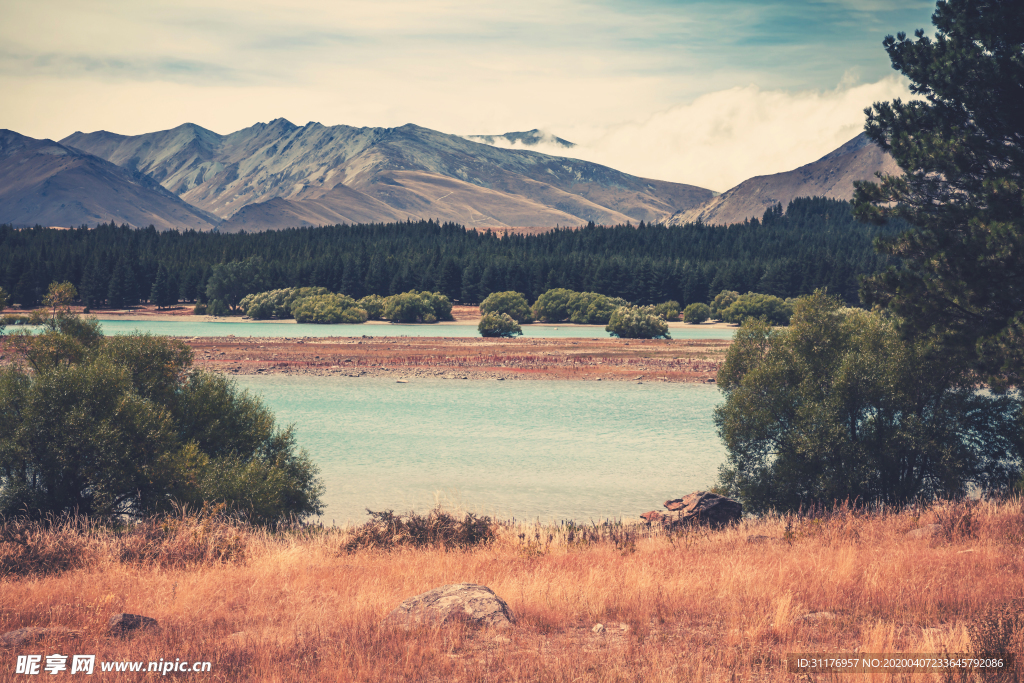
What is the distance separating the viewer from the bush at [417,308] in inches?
5699

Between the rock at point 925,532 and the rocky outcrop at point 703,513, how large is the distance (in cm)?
605

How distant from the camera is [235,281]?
16212cm

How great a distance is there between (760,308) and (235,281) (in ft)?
358

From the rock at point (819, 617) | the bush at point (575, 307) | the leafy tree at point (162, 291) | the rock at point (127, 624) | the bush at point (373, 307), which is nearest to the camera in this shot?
the rock at point (127, 624)

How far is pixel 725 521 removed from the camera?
76.0ft

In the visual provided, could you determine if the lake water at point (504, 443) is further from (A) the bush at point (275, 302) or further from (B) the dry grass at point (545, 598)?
(A) the bush at point (275, 302)

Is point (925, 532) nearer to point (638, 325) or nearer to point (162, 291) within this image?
point (638, 325)

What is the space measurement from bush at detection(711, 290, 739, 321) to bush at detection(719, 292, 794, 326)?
16.9ft

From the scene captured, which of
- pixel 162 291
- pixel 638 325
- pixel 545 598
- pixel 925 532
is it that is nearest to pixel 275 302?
pixel 162 291

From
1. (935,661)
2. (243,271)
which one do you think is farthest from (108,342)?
(243,271)

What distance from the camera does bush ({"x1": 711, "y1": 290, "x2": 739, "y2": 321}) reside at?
14825 centimetres

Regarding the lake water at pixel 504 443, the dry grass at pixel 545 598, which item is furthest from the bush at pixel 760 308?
the dry grass at pixel 545 598

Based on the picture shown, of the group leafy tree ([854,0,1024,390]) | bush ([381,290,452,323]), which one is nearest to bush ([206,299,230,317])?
bush ([381,290,452,323])

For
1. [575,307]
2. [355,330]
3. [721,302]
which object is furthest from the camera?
[721,302]
